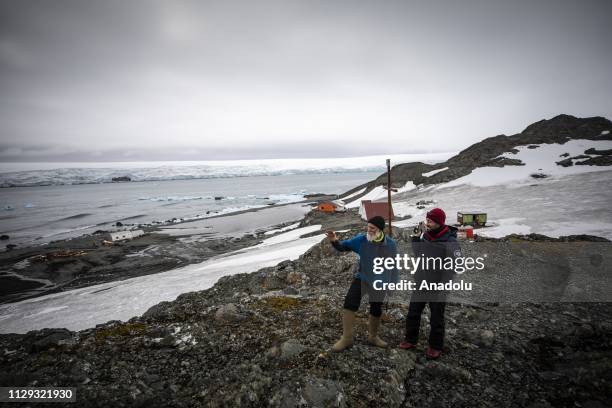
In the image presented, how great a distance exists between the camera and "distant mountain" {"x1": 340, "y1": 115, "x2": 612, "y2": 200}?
4116 cm

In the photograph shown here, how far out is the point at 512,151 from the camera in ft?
150

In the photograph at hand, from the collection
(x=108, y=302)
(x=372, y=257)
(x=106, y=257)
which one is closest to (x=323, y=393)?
(x=372, y=257)

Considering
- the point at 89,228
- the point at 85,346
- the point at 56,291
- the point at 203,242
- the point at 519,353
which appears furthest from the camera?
the point at 89,228

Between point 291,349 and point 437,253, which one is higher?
point 437,253

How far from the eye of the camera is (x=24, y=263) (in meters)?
26.9

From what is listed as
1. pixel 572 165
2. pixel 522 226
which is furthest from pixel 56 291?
pixel 572 165

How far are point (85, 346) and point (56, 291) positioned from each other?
2099 cm

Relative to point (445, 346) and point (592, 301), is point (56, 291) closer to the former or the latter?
point (445, 346)

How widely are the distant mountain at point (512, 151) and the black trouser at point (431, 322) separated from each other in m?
42.3

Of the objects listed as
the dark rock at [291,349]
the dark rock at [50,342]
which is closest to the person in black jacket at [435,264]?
the dark rock at [291,349]

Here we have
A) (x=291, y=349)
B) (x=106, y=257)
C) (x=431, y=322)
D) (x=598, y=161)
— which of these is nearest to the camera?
(x=431, y=322)

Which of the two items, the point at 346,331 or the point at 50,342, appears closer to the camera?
the point at 346,331

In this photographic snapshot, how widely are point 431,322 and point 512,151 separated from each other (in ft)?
174

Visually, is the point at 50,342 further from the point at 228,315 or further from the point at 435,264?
the point at 435,264
